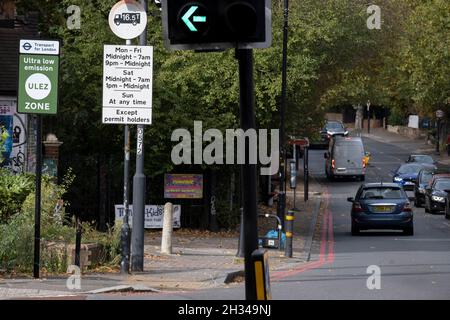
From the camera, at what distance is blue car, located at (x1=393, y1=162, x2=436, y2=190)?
5001 centimetres

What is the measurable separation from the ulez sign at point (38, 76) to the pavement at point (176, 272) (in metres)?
2.74

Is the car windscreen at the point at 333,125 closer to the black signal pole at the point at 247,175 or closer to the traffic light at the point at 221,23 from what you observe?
the black signal pole at the point at 247,175

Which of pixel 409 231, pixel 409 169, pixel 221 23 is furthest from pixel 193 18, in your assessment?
pixel 409 169

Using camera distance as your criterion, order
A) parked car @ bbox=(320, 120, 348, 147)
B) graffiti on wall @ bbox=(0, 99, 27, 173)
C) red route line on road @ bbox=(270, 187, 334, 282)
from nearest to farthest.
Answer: red route line on road @ bbox=(270, 187, 334, 282)
graffiti on wall @ bbox=(0, 99, 27, 173)
parked car @ bbox=(320, 120, 348, 147)

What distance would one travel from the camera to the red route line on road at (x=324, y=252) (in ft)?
62.2

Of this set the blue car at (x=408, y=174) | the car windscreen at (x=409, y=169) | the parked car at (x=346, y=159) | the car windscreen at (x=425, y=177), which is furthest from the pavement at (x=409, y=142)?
the car windscreen at (x=425, y=177)

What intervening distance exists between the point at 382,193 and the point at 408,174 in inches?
843

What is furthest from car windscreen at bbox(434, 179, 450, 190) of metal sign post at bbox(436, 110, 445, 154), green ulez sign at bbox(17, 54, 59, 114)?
metal sign post at bbox(436, 110, 445, 154)

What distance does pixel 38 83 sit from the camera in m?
15.4

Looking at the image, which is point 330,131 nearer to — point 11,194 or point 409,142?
point 409,142

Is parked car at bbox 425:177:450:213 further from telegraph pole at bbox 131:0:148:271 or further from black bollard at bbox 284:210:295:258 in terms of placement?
telegraph pole at bbox 131:0:148:271

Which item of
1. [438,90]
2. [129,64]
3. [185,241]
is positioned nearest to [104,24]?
[185,241]

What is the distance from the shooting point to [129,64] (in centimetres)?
1709

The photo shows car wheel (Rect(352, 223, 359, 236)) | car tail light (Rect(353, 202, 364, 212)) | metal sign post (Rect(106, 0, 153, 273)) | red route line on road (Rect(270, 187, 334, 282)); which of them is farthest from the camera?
car wheel (Rect(352, 223, 359, 236))
